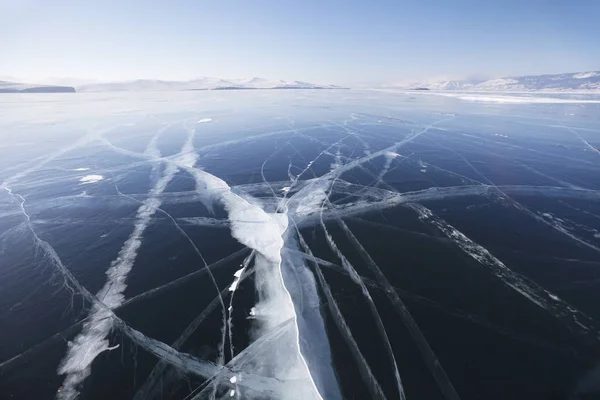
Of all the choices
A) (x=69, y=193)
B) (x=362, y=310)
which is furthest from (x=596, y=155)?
(x=69, y=193)

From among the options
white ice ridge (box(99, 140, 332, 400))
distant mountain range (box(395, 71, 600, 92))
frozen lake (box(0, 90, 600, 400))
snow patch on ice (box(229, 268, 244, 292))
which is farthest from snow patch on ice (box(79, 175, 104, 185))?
distant mountain range (box(395, 71, 600, 92))

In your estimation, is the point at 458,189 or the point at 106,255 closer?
the point at 106,255

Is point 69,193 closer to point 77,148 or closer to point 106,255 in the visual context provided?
point 106,255

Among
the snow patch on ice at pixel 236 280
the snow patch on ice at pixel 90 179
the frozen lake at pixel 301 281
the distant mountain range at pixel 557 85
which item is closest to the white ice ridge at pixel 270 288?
the frozen lake at pixel 301 281

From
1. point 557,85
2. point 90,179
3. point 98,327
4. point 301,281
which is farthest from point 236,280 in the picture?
point 557,85

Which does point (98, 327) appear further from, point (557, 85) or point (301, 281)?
point (557, 85)

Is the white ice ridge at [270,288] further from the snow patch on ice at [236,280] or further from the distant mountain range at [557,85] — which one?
the distant mountain range at [557,85]

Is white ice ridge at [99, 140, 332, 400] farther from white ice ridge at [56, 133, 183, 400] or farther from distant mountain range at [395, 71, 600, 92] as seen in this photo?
distant mountain range at [395, 71, 600, 92]
